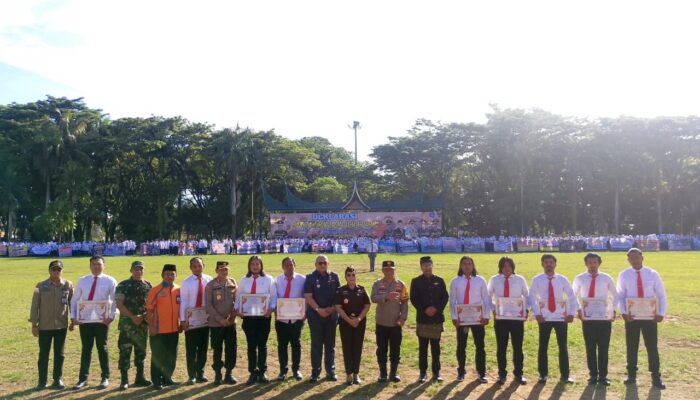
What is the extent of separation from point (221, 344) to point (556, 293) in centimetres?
409

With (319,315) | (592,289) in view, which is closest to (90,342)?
(319,315)

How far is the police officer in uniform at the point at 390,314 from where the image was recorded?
22.5 feet

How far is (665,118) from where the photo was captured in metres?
44.7

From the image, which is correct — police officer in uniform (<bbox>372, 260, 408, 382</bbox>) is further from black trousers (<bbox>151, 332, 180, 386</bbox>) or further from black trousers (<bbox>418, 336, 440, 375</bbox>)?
black trousers (<bbox>151, 332, 180, 386</bbox>)

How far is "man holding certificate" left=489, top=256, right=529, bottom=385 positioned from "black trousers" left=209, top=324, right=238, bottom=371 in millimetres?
3236

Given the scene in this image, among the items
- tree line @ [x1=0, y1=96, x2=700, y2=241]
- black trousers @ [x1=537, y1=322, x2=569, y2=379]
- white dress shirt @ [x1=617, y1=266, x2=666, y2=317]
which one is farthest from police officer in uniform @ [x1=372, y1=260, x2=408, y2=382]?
tree line @ [x1=0, y1=96, x2=700, y2=241]

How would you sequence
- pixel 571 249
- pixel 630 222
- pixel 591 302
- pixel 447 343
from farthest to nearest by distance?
1. pixel 630 222
2. pixel 571 249
3. pixel 447 343
4. pixel 591 302

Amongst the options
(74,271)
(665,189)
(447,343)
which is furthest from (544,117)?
(447,343)

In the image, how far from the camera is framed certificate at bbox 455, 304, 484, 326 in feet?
22.7

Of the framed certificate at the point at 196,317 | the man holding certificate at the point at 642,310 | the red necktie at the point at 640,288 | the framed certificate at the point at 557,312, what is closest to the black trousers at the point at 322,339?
the framed certificate at the point at 196,317

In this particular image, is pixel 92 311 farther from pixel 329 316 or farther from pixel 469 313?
pixel 469 313

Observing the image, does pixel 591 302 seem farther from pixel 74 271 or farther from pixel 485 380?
pixel 74 271

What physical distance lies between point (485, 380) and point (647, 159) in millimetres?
44110

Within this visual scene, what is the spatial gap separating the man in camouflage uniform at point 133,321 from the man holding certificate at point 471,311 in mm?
3725
